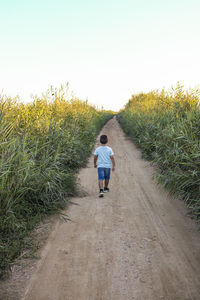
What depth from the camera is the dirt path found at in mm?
3352

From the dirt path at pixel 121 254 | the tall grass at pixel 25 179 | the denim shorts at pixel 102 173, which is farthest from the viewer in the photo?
the denim shorts at pixel 102 173

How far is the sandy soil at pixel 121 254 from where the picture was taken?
3352 mm

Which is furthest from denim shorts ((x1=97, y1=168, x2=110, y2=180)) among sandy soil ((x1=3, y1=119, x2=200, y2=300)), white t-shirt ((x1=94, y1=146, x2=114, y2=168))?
sandy soil ((x1=3, y1=119, x2=200, y2=300))

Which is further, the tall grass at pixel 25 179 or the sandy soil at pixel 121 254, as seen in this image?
the tall grass at pixel 25 179

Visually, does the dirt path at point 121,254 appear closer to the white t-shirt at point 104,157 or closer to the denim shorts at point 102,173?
the denim shorts at point 102,173

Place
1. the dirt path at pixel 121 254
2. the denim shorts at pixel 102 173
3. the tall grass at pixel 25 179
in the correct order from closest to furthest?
the dirt path at pixel 121 254
the tall grass at pixel 25 179
the denim shorts at pixel 102 173

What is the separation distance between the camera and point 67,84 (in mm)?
11375

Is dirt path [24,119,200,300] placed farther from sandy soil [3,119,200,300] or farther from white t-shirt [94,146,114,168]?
white t-shirt [94,146,114,168]

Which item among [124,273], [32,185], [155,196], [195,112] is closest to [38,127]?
[32,185]

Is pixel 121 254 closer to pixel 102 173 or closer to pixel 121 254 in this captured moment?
pixel 121 254

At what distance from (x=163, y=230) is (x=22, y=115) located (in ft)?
15.5

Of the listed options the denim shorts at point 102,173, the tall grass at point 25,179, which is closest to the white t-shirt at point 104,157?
the denim shorts at point 102,173

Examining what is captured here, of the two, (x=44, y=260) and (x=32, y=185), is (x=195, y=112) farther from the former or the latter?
(x=44, y=260)

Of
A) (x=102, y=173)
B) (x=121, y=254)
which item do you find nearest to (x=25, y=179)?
(x=121, y=254)
